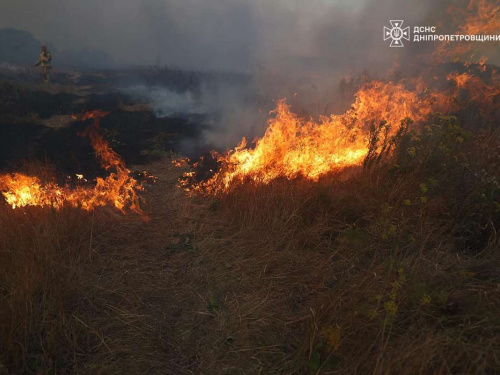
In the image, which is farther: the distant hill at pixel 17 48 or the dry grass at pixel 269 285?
the distant hill at pixel 17 48

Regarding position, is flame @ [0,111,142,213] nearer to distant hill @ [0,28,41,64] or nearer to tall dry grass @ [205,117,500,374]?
tall dry grass @ [205,117,500,374]

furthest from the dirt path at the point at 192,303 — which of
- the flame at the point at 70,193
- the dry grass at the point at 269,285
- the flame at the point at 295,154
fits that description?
the flame at the point at 295,154

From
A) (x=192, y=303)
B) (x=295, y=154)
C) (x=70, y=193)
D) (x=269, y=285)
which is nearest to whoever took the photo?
(x=192, y=303)

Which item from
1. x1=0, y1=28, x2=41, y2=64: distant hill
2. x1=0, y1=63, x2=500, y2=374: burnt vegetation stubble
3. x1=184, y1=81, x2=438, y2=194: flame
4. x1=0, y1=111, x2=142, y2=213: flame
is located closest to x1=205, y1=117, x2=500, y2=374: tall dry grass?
x1=0, y1=63, x2=500, y2=374: burnt vegetation stubble

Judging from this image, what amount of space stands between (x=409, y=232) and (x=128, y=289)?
3.61 meters

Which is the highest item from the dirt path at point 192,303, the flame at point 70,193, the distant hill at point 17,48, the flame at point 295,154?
the distant hill at point 17,48

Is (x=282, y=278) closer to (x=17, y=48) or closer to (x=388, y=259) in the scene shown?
(x=388, y=259)

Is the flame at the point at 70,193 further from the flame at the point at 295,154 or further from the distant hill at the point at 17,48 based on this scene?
the distant hill at the point at 17,48

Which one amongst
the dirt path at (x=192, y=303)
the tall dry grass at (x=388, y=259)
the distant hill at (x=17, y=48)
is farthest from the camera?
the distant hill at (x=17, y=48)

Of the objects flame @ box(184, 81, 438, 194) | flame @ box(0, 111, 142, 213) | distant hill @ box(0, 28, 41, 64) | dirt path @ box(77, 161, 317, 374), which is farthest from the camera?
distant hill @ box(0, 28, 41, 64)

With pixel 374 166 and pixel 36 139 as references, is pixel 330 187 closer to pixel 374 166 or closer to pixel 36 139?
A: pixel 374 166

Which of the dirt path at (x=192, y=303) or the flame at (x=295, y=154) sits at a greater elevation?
the flame at (x=295, y=154)

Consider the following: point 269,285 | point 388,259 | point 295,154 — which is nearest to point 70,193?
point 269,285

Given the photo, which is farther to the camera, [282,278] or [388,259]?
[282,278]
